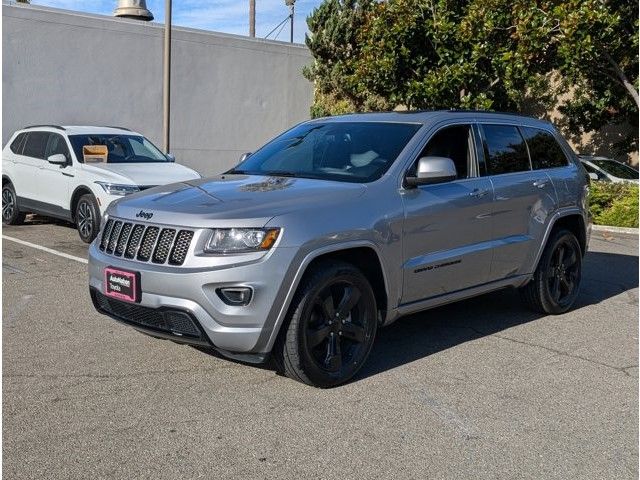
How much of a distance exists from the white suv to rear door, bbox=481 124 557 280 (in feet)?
17.6

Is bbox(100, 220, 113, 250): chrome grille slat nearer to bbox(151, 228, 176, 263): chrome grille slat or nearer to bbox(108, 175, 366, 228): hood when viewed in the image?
bbox(108, 175, 366, 228): hood

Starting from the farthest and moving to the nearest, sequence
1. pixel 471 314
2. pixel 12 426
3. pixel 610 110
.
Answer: pixel 610 110 → pixel 471 314 → pixel 12 426

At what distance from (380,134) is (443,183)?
62 cm

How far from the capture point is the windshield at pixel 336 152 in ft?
18.2

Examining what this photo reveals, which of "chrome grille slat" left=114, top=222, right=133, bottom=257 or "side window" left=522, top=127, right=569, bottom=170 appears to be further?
"side window" left=522, top=127, right=569, bottom=170

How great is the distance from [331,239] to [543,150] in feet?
10.5

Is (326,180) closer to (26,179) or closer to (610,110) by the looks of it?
(26,179)

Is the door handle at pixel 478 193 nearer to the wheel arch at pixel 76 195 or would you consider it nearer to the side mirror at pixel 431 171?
the side mirror at pixel 431 171

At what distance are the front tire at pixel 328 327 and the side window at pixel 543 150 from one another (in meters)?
2.71

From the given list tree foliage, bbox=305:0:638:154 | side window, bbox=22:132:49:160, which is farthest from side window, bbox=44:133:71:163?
tree foliage, bbox=305:0:638:154

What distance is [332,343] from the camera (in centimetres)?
495

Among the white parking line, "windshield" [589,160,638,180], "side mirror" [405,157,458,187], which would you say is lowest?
the white parking line

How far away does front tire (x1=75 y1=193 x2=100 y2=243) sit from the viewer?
10.4 metres

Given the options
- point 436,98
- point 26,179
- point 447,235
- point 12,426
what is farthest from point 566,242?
point 436,98
